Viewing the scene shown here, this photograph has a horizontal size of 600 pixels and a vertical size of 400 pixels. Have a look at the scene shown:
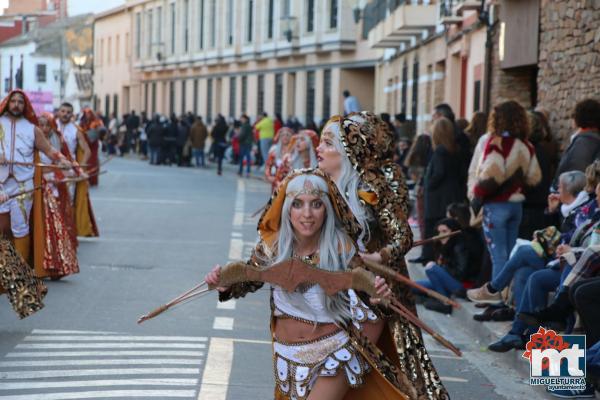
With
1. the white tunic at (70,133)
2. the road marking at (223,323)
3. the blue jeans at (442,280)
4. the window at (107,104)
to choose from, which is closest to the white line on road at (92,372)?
the road marking at (223,323)

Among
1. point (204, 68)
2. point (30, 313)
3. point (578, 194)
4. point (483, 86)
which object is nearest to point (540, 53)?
point (483, 86)

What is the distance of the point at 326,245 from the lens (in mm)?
6035

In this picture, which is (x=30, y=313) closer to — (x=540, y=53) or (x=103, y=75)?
(x=540, y=53)

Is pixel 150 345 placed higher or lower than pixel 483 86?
lower

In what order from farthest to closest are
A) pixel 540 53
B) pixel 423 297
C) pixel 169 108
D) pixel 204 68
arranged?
pixel 169 108 → pixel 204 68 → pixel 540 53 → pixel 423 297

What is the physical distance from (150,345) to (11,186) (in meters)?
3.51

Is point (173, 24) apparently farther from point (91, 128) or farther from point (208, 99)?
point (91, 128)

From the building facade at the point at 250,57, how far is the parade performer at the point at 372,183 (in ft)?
128

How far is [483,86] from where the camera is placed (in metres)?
22.7

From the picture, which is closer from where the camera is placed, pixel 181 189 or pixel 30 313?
pixel 30 313

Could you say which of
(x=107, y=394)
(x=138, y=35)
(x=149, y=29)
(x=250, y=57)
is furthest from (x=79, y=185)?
(x=138, y=35)

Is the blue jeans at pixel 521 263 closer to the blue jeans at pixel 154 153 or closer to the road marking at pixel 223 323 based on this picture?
the road marking at pixel 223 323

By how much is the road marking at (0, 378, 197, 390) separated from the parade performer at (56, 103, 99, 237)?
31.6 feet

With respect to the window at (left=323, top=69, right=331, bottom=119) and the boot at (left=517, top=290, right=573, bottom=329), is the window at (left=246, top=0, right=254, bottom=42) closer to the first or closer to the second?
the window at (left=323, top=69, right=331, bottom=119)
